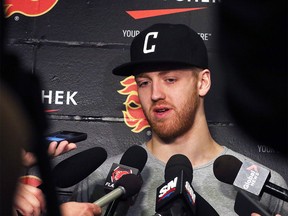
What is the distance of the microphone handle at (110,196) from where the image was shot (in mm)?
1154

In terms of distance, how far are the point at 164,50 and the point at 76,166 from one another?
85 cm

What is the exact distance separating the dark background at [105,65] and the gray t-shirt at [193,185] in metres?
0.14

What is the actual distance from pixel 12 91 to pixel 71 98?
2167mm

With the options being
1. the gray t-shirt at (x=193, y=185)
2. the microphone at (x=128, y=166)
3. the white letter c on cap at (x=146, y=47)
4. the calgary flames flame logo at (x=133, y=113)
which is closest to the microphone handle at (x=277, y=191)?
the microphone at (x=128, y=166)

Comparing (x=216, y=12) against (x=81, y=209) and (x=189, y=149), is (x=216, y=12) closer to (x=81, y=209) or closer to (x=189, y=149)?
(x=189, y=149)

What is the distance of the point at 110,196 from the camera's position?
3.95 ft

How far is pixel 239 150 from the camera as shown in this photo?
258cm

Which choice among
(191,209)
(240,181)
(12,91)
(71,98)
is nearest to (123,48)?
(71,98)

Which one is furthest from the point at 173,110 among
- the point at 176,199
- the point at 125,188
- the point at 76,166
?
the point at 176,199

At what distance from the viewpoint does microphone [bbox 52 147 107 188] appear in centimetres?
156

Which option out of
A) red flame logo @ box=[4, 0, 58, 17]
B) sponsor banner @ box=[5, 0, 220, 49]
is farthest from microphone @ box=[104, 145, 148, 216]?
red flame logo @ box=[4, 0, 58, 17]

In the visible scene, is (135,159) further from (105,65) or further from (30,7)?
(30,7)

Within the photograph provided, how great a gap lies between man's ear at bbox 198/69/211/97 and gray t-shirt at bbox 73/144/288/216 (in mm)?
302

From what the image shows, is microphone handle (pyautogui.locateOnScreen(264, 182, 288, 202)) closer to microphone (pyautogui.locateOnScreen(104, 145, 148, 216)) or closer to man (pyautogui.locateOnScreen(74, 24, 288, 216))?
microphone (pyautogui.locateOnScreen(104, 145, 148, 216))
